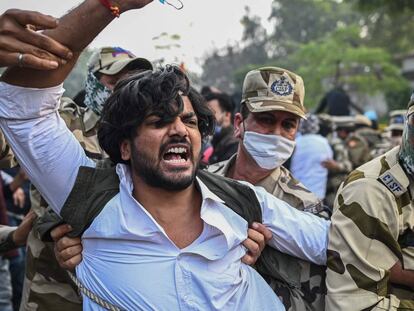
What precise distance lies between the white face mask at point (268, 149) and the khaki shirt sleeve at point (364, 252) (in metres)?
0.77

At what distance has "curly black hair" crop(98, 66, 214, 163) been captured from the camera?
7.70 ft

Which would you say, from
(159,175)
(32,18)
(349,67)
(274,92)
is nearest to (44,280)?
(159,175)

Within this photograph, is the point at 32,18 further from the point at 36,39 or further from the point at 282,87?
the point at 282,87

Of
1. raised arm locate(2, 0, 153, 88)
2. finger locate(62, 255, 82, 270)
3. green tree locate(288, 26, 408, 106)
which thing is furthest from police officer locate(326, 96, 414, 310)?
green tree locate(288, 26, 408, 106)

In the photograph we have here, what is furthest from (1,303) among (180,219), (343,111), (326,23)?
(326,23)

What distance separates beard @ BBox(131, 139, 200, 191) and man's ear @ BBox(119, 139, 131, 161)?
106 millimetres

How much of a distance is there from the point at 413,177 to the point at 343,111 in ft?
46.9

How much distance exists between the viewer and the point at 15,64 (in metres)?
1.91

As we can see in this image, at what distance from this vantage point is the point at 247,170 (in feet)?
10.9

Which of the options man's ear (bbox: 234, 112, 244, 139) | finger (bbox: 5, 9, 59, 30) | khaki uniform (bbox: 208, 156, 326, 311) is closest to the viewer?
finger (bbox: 5, 9, 59, 30)

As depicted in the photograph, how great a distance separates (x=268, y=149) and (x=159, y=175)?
42.7 inches

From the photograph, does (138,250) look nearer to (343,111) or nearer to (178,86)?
(178,86)

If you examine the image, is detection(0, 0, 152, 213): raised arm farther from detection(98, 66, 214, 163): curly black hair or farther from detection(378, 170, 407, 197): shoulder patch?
detection(378, 170, 407, 197): shoulder patch

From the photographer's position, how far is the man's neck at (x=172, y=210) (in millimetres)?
2383
